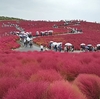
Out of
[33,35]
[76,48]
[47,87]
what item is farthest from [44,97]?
[33,35]

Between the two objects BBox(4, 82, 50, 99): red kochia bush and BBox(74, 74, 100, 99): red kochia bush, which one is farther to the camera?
BBox(74, 74, 100, 99): red kochia bush

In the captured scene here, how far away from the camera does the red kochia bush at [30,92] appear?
5.57 meters

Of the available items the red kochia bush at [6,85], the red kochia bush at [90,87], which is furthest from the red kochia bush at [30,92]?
the red kochia bush at [90,87]

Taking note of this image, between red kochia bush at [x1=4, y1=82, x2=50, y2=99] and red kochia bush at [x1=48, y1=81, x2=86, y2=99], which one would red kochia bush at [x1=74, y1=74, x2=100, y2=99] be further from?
red kochia bush at [x1=4, y1=82, x2=50, y2=99]

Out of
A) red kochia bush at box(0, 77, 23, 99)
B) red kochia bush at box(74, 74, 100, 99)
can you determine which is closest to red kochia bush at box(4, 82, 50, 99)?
red kochia bush at box(0, 77, 23, 99)

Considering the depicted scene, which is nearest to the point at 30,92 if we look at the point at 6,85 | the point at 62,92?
the point at 62,92

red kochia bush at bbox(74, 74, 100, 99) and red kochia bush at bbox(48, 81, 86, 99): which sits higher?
red kochia bush at bbox(48, 81, 86, 99)

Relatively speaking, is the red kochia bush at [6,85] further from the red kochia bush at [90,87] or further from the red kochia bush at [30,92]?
the red kochia bush at [90,87]

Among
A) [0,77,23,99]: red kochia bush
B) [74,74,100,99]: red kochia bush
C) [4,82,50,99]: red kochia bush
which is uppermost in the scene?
[4,82,50,99]: red kochia bush

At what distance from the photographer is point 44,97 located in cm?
561

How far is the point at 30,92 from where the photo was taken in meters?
5.65

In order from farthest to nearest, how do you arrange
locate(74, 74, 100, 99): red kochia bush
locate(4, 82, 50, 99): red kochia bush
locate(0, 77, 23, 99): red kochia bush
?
locate(74, 74, 100, 99): red kochia bush, locate(0, 77, 23, 99): red kochia bush, locate(4, 82, 50, 99): red kochia bush

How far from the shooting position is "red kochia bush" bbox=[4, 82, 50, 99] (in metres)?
5.57

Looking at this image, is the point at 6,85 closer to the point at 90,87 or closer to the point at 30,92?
the point at 30,92
